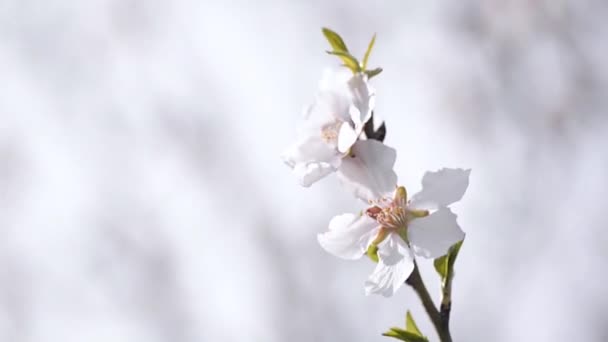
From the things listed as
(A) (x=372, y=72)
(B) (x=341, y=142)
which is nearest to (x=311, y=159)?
(B) (x=341, y=142)

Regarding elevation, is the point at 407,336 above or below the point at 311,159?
below

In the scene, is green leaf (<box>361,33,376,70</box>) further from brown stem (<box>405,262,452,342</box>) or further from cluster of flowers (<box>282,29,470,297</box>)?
brown stem (<box>405,262,452,342</box>)

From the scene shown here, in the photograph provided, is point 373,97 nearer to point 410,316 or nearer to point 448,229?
point 448,229

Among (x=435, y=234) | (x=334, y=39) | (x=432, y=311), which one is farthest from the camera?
(x=334, y=39)

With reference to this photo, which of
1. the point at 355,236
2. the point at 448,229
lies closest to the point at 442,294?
the point at 448,229

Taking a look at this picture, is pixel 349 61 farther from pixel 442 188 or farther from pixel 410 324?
pixel 410 324

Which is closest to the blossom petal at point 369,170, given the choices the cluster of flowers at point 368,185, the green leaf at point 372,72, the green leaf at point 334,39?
the cluster of flowers at point 368,185

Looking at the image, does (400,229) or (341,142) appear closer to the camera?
(341,142)

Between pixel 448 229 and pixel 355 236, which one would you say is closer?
pixel 448 229
